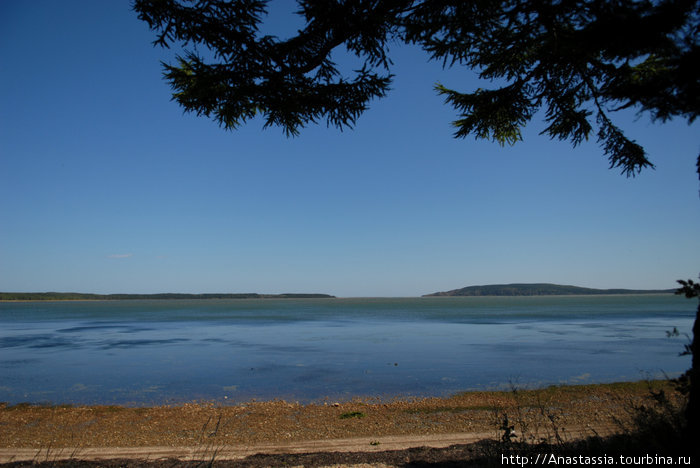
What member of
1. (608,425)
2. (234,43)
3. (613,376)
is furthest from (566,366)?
(234,43)

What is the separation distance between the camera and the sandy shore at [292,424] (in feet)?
25.1

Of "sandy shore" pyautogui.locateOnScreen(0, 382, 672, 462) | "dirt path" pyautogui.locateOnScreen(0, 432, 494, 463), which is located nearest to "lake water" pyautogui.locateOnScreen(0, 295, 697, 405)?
"sandy shore" pyautogui.locateOnScreen(0, 382, 672, 462)

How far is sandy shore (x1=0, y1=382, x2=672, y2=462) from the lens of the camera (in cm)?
765

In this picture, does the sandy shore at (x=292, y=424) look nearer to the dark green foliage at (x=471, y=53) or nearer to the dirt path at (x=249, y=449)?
the dirt path at (x=249, y=449)

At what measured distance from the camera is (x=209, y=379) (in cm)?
1664

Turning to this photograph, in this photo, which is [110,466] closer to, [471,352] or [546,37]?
[546,37]

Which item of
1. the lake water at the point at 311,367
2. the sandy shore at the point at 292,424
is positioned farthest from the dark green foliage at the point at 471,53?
the lake water at the point at 311,367

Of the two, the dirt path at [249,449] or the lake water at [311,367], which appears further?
the lake water at [311,367]

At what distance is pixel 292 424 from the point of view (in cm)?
977

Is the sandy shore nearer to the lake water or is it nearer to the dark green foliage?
the lake water

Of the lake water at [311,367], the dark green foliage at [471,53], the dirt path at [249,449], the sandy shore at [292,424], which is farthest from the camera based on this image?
the lake water at [311,367]

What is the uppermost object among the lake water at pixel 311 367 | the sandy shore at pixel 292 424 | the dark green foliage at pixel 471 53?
the dark green foliage at pixel 471 53

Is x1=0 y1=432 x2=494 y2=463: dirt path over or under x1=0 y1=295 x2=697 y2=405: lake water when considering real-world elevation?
over

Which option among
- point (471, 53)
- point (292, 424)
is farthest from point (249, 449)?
point (471, 53)
